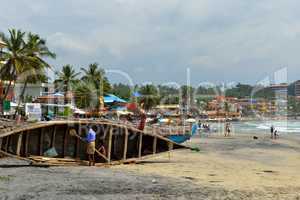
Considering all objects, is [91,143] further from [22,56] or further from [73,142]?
[22,56]

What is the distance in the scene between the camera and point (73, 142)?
18766 millimetres

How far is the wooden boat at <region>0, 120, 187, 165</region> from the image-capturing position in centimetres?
1684

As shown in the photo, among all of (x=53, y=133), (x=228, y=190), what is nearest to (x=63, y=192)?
(x=228, y=190)

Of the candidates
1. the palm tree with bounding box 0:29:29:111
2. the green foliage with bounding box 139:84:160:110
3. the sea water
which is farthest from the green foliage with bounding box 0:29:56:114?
the green foliage with bounding box 139:84:160:110

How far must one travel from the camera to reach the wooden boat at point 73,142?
16844 mm

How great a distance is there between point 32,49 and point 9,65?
2.75 meters

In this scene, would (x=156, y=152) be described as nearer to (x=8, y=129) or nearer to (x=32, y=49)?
(x=8, y=129)

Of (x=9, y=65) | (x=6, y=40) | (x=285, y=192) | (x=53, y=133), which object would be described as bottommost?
(x=285, y=192)

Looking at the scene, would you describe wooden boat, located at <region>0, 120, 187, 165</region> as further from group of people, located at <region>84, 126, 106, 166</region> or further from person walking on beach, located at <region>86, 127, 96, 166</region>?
person walking on beach, located at <region>86, 127, 96, 166</region>

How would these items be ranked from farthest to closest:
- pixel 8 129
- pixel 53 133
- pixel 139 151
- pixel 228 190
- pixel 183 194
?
pixel 139 151 < pixel 53 133 < pixel 8 129 < pixel 228 190 < pixel 183 194

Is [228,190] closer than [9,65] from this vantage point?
Yes

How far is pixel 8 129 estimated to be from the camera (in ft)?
53.0

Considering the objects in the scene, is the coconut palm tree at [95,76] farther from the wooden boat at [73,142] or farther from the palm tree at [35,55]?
the wooden boat at [73,142]

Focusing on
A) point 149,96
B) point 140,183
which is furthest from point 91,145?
point 149,96
